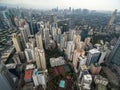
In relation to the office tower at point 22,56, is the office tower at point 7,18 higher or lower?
higher

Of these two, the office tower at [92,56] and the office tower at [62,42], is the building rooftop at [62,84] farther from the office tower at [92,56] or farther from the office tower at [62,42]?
the office tower at [62,42]

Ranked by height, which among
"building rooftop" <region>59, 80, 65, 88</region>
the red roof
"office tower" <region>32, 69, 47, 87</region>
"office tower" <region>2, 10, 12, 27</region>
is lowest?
"building rooftop" <region>59, 80, 65, 88</region>

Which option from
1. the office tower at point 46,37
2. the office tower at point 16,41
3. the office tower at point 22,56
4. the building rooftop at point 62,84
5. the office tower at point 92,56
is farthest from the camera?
the office tower at point 46,37

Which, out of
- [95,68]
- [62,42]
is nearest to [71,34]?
A: [62,42]

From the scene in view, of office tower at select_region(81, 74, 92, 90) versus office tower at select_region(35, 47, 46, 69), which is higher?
office tower at select_region(35, 47, 46, 69)

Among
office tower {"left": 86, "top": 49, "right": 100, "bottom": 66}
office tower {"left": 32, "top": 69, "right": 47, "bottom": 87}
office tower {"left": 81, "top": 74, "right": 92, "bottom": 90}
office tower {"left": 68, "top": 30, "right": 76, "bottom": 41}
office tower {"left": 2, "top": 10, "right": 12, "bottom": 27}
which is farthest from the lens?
office tower {"left": 2, "top": 10, "right": 12, "bottom": 27}

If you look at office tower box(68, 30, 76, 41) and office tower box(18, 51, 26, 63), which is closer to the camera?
office tower box(18, 51, 26, 63)

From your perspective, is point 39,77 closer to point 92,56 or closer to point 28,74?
point 28,74

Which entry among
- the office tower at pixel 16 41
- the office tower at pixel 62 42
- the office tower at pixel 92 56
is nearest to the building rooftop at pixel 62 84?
the office tower at pixel 92 56

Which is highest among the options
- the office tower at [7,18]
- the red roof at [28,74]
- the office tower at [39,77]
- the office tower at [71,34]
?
the office tower at [7,18]

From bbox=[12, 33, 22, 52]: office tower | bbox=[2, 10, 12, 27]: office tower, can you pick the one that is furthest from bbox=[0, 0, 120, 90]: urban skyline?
bbox=[2, 10, 12, 27]: office tower

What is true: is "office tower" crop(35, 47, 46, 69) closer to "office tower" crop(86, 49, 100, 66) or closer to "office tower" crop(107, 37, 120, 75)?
"office tower" crop(86, 49, 100, 66)
